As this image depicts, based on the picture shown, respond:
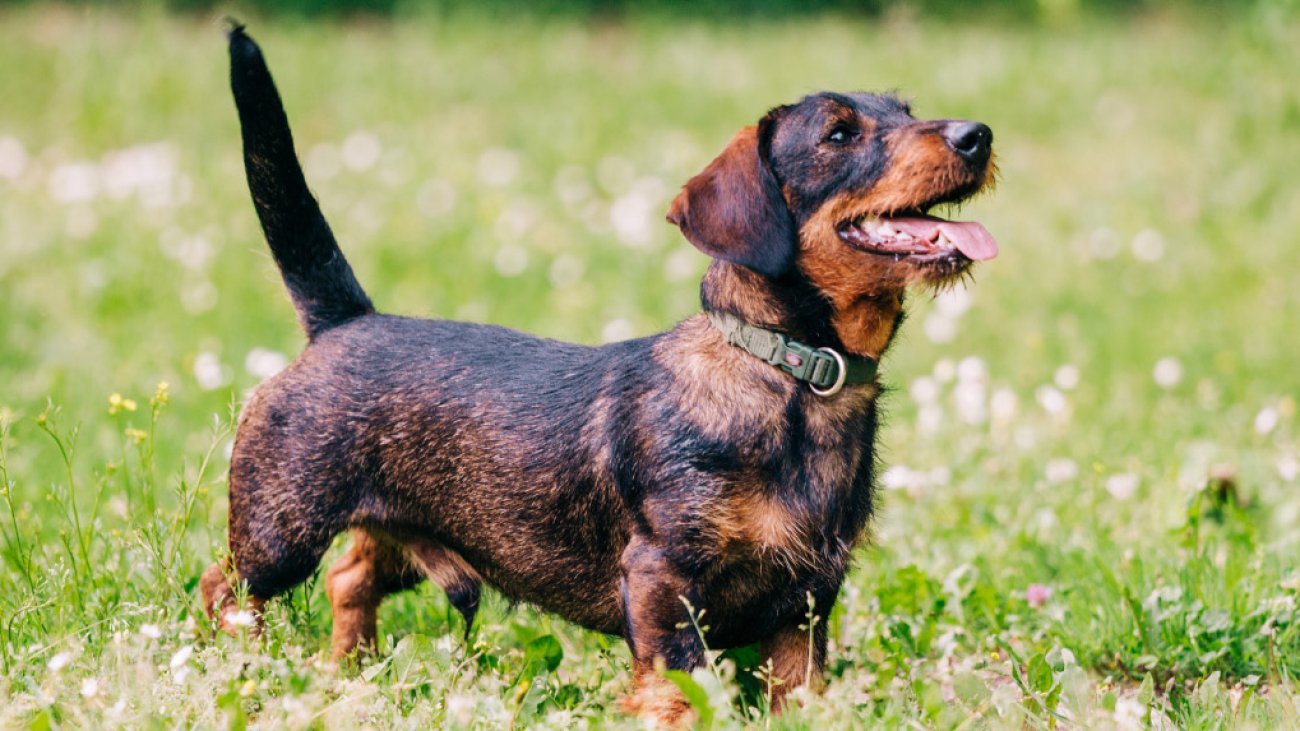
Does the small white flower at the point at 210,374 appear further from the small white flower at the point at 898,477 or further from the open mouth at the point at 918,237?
the open mouth at the point at 918,237

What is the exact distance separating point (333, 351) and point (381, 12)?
14845mm

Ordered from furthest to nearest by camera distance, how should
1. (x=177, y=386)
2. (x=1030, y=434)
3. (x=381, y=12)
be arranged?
(x=381, y=12) < (x=177, y=386) < (x=1030, y=434)

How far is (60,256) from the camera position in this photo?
891 centimetres

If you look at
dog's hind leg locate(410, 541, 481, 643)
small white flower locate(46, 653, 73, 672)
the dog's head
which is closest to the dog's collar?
the dog's head

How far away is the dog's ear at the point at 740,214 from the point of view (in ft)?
11.4

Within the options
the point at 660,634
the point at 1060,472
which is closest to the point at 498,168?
the point at 1060,472

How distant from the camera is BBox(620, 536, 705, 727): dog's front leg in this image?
3.50m

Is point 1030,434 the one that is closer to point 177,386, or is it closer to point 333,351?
point 333,351

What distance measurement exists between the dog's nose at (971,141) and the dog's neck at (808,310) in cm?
39

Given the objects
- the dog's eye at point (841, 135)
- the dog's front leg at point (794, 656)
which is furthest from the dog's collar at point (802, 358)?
the dog's front leg at point (794, 656)

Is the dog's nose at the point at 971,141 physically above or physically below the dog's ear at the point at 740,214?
above

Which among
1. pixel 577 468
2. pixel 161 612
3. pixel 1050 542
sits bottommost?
pixel 1050 542

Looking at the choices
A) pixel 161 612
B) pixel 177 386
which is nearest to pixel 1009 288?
pixel 177 386

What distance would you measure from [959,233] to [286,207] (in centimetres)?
197
